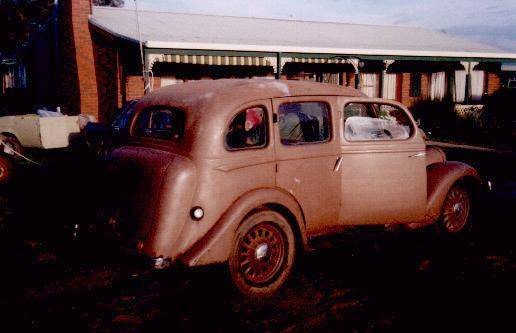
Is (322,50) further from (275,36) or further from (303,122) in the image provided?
(303,122)

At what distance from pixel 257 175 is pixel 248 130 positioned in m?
0.52

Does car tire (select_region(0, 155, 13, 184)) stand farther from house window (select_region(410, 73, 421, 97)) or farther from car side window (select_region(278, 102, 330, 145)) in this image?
house window (select_region(410, 73, 421, 97))

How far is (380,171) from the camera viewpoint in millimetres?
4723

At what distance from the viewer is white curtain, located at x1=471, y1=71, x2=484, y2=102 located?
72.7ft

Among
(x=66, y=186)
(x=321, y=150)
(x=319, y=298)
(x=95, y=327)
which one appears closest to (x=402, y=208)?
(x=321, y=150)

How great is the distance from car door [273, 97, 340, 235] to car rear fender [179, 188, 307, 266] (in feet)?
0.45

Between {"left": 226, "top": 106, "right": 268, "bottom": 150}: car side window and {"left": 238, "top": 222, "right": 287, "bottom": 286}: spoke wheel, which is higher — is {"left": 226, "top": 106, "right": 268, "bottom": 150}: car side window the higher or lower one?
the higher one

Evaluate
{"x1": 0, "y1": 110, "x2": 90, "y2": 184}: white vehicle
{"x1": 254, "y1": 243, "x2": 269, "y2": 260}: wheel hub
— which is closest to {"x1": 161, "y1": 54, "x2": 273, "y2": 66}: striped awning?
{"x1": 0, "y1": 110, "x2": 90, "y2": 184}: white vehicle

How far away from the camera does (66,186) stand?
810 cm

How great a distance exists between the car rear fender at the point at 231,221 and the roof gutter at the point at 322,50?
9.57 metres

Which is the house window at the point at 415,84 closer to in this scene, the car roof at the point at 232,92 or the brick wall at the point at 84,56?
the brick wall at the point at 84,56

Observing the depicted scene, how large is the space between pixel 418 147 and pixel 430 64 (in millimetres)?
17502

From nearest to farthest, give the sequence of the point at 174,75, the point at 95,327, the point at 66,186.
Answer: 1. the point at 95,327
2. the point at 66,186
3. the point at 174,75

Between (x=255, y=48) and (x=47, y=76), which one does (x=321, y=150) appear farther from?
(x=47, y=76)
